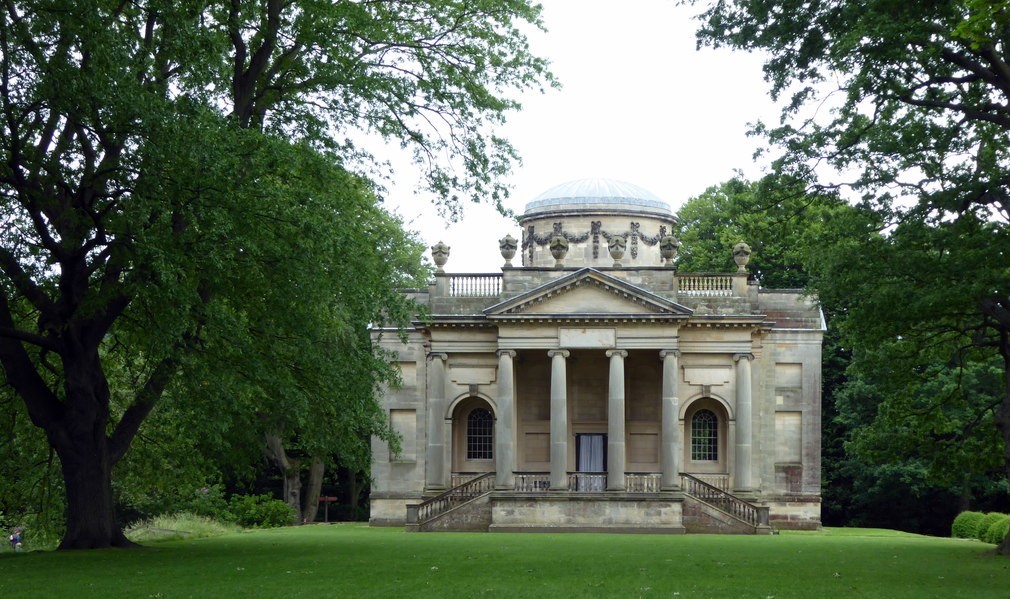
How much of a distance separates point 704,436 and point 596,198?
12.3 meters

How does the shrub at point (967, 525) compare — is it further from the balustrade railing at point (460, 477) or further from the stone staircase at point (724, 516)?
the balustrade railing at point (460, 477)

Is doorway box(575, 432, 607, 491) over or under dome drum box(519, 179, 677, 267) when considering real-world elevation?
under

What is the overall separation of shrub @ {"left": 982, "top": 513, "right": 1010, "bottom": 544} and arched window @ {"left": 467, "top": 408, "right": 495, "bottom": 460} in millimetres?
18536

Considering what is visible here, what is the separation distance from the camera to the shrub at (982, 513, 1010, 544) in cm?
3906

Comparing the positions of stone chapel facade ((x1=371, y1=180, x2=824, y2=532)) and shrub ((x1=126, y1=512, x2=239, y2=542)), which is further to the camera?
stone chapel facade ((x1=371, y1=180, x2=824, y2=532))

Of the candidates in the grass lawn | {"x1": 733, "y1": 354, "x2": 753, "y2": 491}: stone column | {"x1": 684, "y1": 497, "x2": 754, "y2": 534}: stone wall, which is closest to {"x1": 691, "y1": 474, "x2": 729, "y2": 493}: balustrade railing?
{"x1": 733, "y1": 354, "x2": 753, "y2": 491}: stone column

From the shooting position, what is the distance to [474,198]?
32500 millimetres

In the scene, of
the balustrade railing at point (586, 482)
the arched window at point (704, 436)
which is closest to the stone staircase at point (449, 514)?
the balustrade railing at point (586, 482)

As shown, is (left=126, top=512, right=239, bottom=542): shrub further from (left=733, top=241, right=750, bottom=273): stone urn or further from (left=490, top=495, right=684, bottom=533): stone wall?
(left=733, top=241, right=750, bottom=273): stone urn

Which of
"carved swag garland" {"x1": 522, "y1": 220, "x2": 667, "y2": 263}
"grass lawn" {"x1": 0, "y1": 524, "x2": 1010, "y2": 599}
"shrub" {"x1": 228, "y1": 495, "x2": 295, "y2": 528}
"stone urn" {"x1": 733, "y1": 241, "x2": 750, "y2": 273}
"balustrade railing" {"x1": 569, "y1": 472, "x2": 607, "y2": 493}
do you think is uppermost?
"carved swag garland" {"x1": 522, "y1": 220, "x2": 667, "y2": 263}

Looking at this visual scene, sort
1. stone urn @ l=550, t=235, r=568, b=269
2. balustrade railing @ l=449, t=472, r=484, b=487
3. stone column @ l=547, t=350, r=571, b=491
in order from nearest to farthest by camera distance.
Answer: stone column @ l=547, t=350, r=571, b=491 → stone urn @ l=550, t=235, r=568, b=269 → balustrade railing @ l=449, t=472, r=484, b=487

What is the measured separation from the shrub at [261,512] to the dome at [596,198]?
53.7ft

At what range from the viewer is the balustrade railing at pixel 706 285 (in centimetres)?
5106

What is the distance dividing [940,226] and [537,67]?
10006 mm
